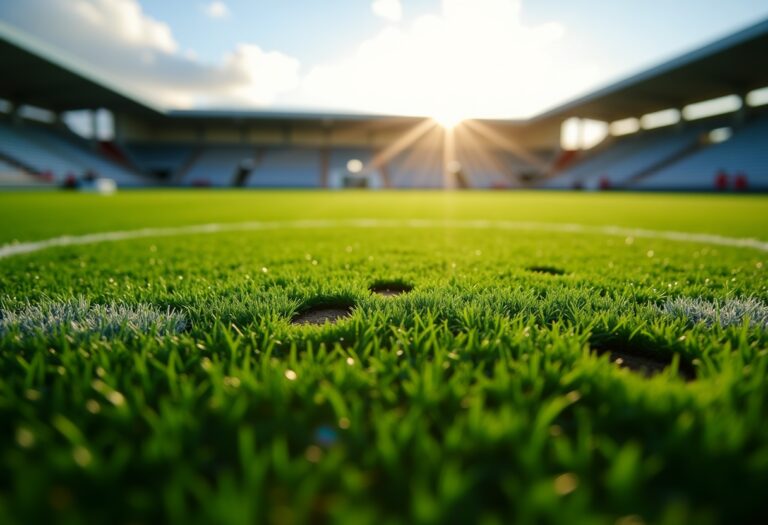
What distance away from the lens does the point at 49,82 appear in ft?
100

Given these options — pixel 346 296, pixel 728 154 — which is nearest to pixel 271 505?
pixel 346 296

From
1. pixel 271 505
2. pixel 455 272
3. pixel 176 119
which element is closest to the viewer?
pixel 271 505

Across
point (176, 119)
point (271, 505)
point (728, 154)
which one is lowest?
point (271, 505)

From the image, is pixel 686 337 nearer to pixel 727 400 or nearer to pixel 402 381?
pixel 727 400

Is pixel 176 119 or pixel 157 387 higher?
pixel 176 119

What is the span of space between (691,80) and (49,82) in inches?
1730

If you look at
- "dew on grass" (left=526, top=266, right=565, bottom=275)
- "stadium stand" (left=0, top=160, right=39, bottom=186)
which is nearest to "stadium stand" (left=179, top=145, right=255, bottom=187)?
"stadium stand" (left=0, top=160, right=39, bottom=186)

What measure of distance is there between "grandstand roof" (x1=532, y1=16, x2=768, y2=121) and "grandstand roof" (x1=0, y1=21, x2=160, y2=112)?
120ft

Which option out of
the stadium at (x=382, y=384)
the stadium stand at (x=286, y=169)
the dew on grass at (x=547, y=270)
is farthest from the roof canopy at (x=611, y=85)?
the stadium at (x=382, y=384)

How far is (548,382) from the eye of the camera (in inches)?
51.0

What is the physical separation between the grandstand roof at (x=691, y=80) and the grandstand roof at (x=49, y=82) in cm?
3650

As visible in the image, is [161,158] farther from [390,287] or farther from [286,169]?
[390,287]

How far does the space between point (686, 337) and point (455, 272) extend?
1723 millimetres

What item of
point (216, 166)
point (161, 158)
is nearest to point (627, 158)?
point (216, 166)
